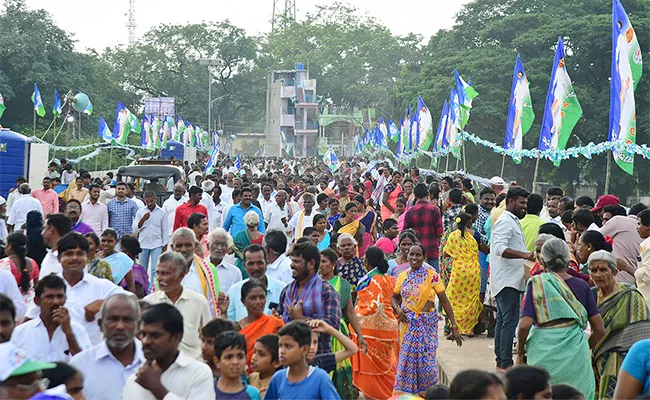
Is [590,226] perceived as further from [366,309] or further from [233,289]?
[233,289]

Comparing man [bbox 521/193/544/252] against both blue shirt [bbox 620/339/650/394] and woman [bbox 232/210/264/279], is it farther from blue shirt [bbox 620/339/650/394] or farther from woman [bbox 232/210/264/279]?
blue shirt [bbox 620/339/650/394]

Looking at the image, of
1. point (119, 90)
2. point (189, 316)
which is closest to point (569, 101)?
point (189, 316)

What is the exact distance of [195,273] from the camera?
6934 millimetres

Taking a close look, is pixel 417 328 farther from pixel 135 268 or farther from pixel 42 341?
pixel 42 341

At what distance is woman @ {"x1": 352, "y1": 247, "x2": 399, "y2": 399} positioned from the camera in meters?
8.60

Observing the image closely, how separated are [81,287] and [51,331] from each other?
2.40ft

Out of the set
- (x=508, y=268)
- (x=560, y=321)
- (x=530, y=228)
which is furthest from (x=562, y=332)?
(x=530, y=228)

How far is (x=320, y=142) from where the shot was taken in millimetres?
96125

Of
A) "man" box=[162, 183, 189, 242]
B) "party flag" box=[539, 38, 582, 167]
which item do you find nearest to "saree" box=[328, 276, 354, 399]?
"man" box=[162, 183, 189, 242]

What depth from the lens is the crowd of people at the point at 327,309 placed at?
4.52 m

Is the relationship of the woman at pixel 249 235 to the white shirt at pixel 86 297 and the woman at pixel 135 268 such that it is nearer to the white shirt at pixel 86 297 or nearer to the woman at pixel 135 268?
the woman at pixel 135 268

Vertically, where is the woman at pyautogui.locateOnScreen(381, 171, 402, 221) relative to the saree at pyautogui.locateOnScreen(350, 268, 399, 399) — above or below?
above

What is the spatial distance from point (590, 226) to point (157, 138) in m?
39.2

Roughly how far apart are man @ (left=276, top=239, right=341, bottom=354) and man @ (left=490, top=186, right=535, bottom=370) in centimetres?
300
